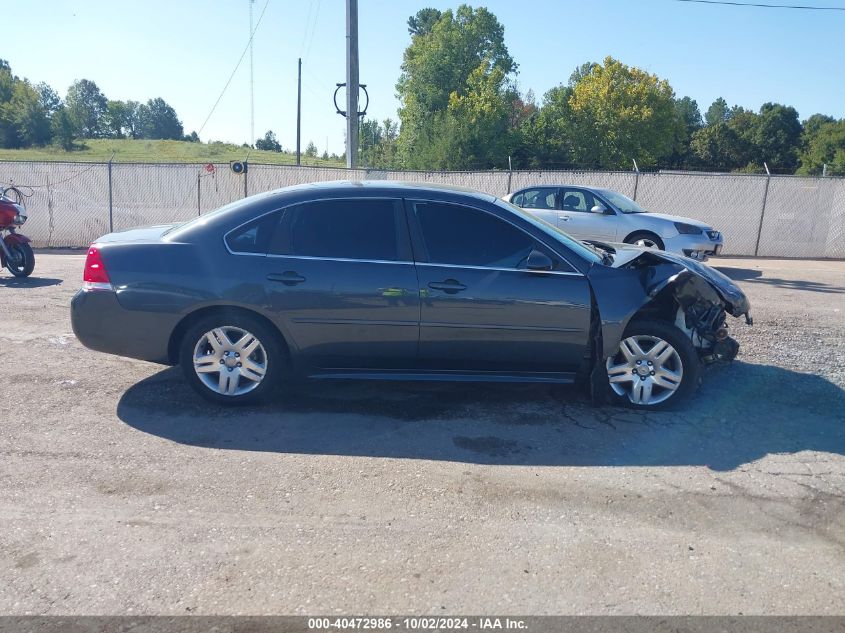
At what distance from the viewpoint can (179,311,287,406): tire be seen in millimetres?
5328

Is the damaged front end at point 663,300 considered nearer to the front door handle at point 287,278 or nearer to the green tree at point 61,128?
the front door handle at point 287,278

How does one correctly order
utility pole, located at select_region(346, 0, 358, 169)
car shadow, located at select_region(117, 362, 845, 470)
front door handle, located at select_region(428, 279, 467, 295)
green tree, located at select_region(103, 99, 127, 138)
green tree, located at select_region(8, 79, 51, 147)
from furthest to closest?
green tree, located at select_region(103, 99, 127, 138) → green tree, located at select_region(8, 79, 51, 147) → utility pole, located at select_region(346, 0, 358, 169) → front door handle, located at select_region(428, 279, 467, 295) → car shadow, located at select_region(117, 362, 845, 470)

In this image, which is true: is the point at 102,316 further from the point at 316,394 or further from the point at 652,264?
the point at 652,264

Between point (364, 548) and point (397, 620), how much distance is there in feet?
1.95

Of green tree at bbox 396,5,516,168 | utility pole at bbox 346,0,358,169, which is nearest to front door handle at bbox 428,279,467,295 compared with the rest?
utility pole at bbox 346,0,358,169

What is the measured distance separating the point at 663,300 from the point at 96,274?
169 inches

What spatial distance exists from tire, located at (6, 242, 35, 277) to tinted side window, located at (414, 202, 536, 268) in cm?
794

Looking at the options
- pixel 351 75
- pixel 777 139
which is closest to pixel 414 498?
pixel 351 75

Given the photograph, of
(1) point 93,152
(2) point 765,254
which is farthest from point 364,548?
(1) point 93,152

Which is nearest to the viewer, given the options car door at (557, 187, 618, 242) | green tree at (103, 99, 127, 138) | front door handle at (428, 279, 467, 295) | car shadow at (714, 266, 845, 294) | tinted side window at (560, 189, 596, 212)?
front door handle at (428, 279, 467, 295)

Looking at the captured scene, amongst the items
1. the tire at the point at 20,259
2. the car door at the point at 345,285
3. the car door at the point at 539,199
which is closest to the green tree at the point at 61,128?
the tire at the point at 20,259

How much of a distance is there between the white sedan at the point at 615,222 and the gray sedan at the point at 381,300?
313 inches

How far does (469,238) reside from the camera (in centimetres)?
540

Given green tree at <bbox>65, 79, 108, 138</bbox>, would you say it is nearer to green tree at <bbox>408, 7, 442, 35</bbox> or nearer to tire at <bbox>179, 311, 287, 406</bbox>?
green tree at <bbox>408, 7, 442, 35</bbox>
